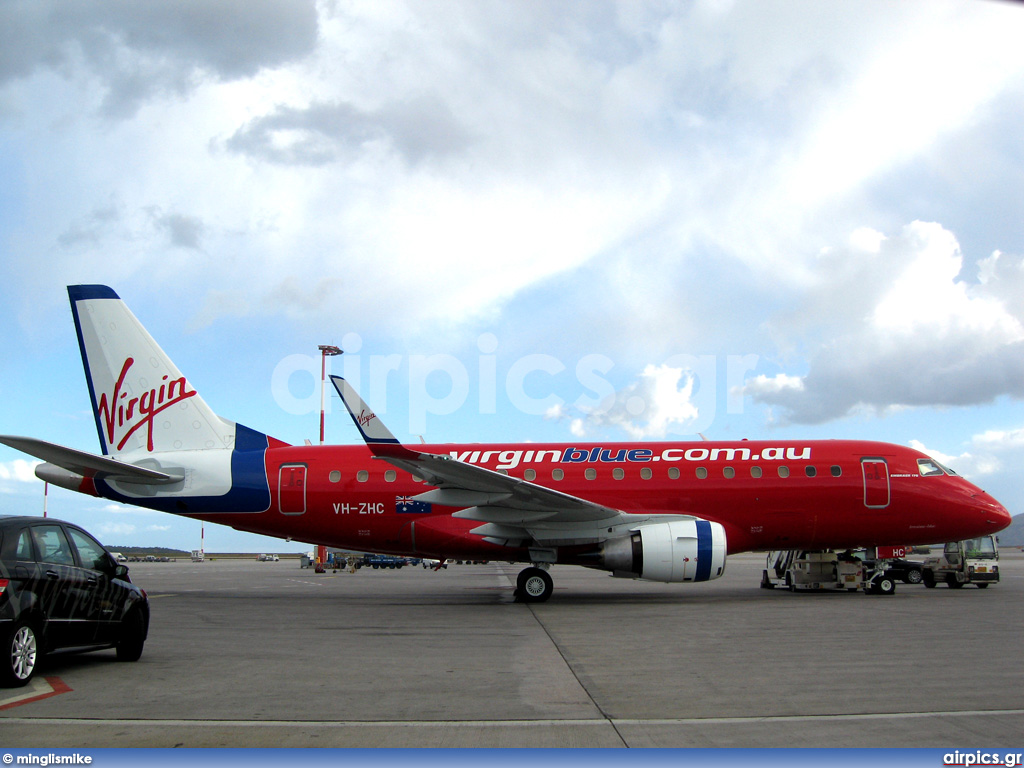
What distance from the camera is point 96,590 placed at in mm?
8578

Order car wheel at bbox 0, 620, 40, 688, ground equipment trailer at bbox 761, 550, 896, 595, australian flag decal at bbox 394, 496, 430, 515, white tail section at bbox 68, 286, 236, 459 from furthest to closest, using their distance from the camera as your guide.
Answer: white tail section at bbox 68, 286, 236, 459 → ground equipment trailer at bbox 761, 550, 896, 595 → australian flag decal at bbox 394, 496, 430, 515 → car wheel at bbox 0, 620, 40, 688

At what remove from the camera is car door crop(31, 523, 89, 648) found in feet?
25.4

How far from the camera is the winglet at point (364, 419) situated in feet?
49.5

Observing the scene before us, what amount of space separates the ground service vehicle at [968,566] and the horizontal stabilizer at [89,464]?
69.0ft

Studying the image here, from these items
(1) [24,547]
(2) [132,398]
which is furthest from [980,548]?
(1) [24,547]

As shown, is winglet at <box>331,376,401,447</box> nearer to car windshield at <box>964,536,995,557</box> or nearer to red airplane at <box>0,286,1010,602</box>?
red airplane at <box>0,286,1010,602</box>

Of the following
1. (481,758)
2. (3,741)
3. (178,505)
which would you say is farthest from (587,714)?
(178,505)

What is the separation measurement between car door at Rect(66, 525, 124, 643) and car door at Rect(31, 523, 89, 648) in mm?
114

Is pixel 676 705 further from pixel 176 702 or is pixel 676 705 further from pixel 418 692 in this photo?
pixel 176 702

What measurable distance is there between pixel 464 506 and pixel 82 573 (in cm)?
976

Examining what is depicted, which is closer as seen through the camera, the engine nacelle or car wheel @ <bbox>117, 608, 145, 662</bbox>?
car wheel @ <bbox>117, 608, 145, 662</bbox>

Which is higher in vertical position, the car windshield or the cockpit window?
the cockpit window

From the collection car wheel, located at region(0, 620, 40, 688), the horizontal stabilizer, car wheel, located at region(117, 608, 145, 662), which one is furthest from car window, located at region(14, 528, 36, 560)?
the horizontal stabilizer

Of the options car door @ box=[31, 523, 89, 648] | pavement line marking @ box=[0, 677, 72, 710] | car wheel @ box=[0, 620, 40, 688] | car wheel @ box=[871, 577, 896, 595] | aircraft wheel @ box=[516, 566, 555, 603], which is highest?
car door @ box=[31, 523, 89, 648]
